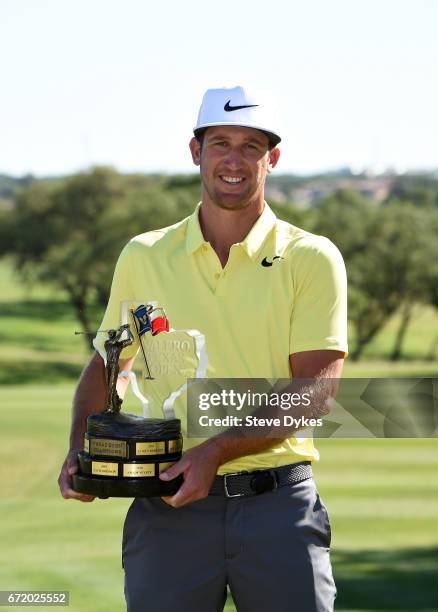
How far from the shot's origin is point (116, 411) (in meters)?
3.05

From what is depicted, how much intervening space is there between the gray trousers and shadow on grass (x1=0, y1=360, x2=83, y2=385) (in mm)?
47101

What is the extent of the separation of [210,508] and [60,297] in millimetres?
73994

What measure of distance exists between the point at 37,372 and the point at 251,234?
165 feet

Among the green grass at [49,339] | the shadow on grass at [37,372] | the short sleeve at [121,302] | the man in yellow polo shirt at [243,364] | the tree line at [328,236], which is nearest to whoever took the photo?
the man in yellow polo shirt at [243,364]

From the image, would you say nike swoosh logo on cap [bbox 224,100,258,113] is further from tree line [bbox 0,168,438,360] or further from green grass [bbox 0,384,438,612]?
tree line [bbox 0,168,438,360]

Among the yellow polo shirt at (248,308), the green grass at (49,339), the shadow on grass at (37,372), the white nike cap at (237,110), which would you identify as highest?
the green grass at (49,339)

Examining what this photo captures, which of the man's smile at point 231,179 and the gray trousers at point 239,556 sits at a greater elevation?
the man's smile at point 231,179

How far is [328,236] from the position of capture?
62438mm

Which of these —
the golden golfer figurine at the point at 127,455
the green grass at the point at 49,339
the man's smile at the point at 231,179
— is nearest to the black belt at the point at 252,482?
the golden golfer figurine at the point at 127,455

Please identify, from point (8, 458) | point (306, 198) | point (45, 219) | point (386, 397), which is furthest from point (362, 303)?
point (306, 198)

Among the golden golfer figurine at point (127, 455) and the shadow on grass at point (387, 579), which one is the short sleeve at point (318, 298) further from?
the shadow on grass at point (387, 579)

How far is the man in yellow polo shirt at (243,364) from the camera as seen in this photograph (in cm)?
320

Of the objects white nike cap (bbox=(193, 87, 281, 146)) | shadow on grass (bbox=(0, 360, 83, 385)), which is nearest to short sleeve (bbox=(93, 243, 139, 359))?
white nike cap (bbox=(193, 87, 281, 146))

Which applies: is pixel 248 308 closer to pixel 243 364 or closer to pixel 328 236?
pixel 243 364
